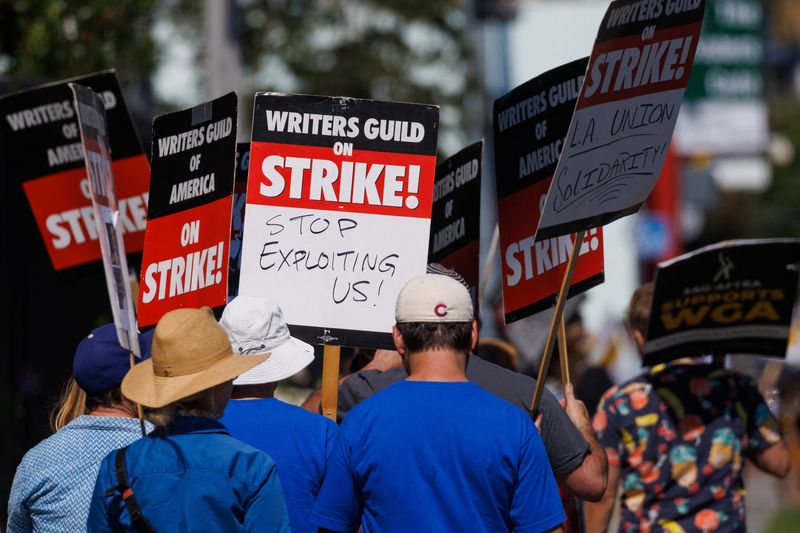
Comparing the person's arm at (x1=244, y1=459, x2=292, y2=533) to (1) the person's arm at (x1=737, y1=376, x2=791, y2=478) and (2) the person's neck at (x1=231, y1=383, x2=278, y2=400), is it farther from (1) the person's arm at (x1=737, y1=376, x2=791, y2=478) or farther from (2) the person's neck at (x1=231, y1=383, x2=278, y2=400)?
(1) the person's arm at (x1=737, y1=376, x2=791, y2=478)

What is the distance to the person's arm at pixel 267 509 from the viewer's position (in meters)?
3.62

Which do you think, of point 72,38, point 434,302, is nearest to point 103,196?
point 434,302

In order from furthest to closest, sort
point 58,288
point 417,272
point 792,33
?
1. point 792,33
2. point 58,288
3. point 417,272

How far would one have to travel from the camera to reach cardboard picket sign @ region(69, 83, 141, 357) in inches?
193

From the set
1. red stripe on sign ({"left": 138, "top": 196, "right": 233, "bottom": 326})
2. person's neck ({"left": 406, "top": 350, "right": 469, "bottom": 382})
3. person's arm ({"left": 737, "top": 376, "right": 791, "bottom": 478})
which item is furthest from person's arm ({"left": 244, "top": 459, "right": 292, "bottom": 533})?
person's arm ({"left": 737, "top": 376, "right": 791, "bottom": 478})

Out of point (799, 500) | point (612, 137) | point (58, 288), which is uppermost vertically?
point (612, 137)

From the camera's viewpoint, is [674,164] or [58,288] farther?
[674,164]

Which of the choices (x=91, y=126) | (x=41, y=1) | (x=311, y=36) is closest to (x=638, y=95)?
(x=91, y=126)

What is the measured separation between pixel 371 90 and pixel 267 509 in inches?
721

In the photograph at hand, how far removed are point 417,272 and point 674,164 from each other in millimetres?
19507

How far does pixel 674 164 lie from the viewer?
949 inches

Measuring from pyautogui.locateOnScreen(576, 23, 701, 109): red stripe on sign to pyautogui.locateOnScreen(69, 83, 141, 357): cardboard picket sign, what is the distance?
1.63 metres

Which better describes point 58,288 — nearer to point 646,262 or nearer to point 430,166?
point 430,166

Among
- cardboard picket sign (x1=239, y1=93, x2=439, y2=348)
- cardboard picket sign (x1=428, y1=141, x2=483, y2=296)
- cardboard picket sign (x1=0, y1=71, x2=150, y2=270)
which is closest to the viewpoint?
cardboard picket sign (x1=239, y1=93, x2=439, y2=348)
